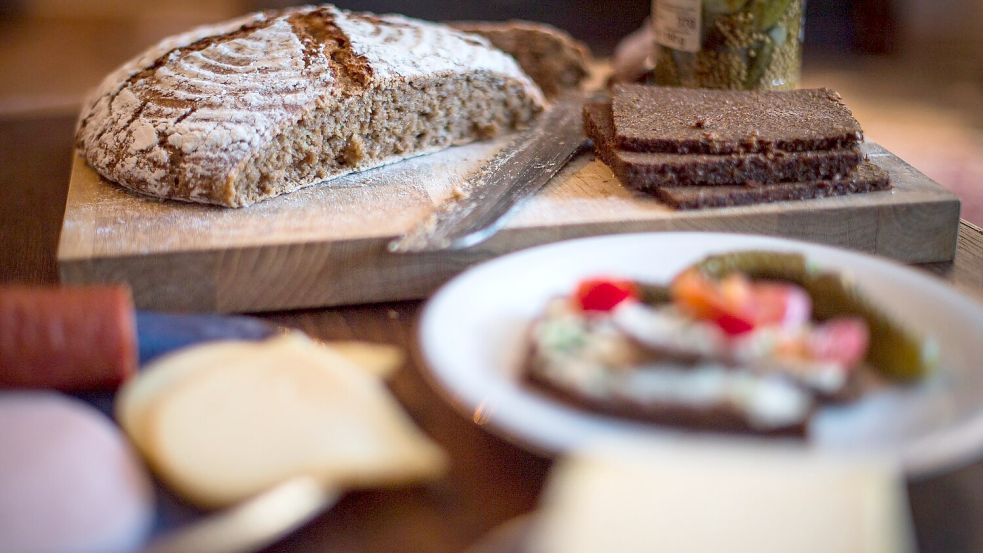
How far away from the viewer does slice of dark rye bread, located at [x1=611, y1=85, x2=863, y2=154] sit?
1528mm

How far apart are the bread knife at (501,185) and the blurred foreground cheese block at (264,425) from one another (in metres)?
0.46

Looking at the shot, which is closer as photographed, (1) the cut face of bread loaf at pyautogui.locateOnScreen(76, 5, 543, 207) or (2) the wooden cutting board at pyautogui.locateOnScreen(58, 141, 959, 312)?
(2) the wooden cutting board at pyautogui.locateOnScreen(58, 141, 959, 312)

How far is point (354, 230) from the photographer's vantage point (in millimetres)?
1392

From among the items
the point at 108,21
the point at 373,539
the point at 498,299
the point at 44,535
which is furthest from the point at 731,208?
the point at 108,21

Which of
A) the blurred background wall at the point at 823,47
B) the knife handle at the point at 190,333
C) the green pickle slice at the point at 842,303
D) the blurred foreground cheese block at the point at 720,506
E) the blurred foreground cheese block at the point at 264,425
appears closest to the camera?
the blurred foreground cheese block at the point at 720,506

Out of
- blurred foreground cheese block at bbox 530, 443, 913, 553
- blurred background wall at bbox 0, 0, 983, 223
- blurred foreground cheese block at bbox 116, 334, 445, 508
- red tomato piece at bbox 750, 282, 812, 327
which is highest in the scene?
red tomato piece at bbox 750, 282, 812, 327

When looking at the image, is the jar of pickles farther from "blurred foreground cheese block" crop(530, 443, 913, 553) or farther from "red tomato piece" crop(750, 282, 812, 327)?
"blurred foreground cheese block" crop(530, 443, 913, 553)

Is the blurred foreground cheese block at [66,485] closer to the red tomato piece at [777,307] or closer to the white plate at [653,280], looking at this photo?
the white plate at [653,280]

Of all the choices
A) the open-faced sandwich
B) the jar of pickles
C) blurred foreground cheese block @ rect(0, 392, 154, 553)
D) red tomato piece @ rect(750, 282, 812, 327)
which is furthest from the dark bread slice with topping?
the jar of pickles

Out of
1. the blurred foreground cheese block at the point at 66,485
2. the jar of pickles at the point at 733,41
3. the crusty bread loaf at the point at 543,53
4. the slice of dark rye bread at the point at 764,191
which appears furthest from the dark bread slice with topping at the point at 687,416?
the crusty bread loaf at the point at 543,53

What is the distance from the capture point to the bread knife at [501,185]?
4.38 ft

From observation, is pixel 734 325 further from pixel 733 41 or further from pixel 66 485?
pixel 733 41

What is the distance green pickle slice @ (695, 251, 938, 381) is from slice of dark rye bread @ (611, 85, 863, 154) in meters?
0.49

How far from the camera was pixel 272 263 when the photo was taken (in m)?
1.33
